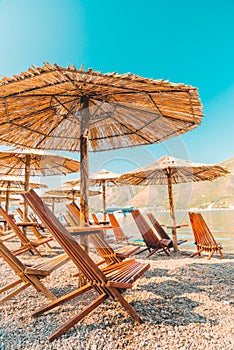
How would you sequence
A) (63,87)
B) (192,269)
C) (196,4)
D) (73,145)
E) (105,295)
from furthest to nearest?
(196,4)
(73,145)
(192,269)
(63,87)
(105,295)

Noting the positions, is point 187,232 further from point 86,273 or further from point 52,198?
point 86,273

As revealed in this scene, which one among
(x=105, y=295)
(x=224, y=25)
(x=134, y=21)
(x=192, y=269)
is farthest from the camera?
(x=224, y=25)

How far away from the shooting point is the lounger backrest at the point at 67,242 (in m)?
1.87

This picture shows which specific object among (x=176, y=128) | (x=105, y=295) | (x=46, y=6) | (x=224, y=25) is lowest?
(x=105, y=295)

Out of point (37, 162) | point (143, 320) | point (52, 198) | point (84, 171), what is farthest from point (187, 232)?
point (143, 320)

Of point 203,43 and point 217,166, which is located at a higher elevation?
point 203,43

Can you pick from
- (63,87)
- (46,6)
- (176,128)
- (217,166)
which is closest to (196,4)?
(46,6)

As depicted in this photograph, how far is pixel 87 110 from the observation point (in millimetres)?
2936

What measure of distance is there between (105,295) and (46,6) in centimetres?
927

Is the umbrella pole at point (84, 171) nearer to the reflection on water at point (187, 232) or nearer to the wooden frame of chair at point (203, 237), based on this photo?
the reflection on water at point (187, 232)

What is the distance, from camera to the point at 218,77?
1750cm

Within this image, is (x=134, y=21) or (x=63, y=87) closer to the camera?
(x=63, y=87)

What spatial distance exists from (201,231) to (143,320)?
353 cm

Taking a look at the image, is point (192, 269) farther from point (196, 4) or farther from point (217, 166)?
point (196, 4)
